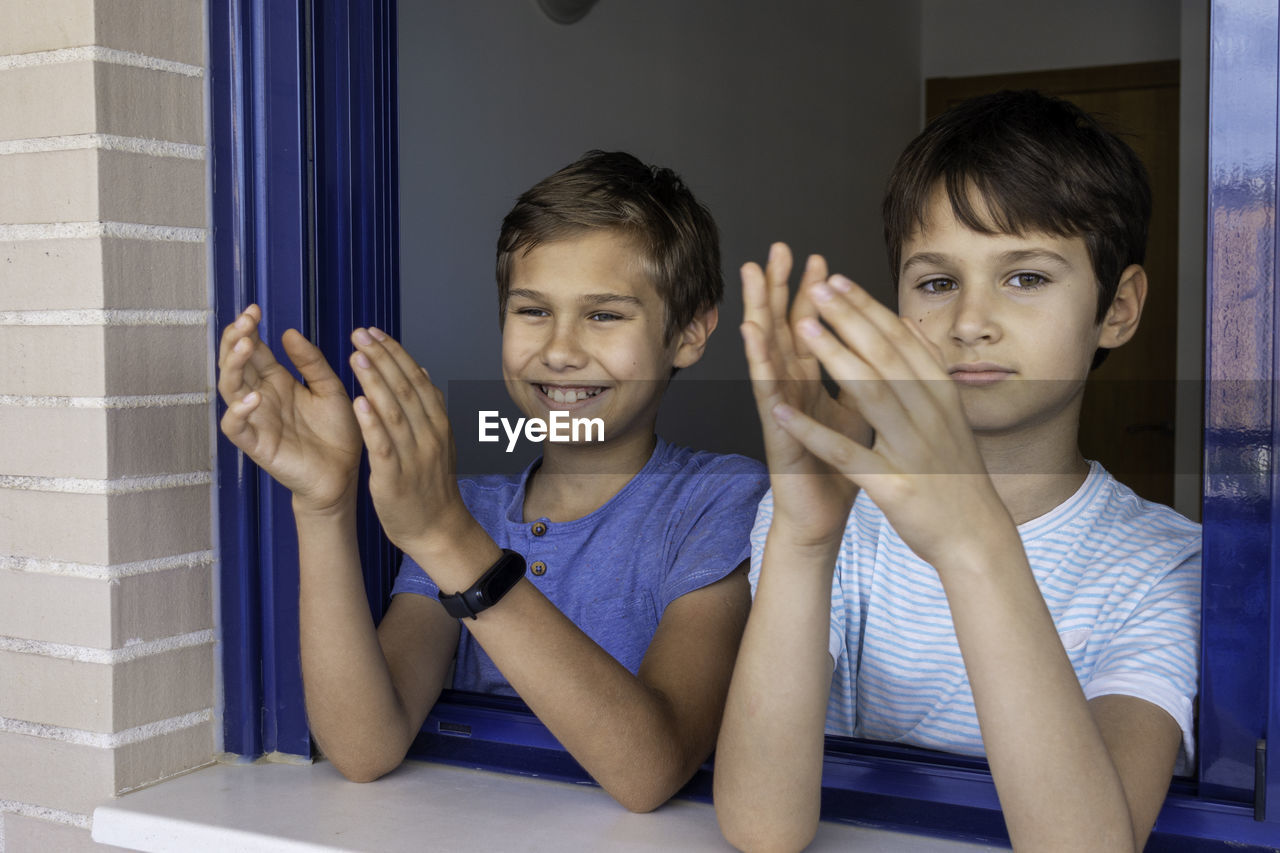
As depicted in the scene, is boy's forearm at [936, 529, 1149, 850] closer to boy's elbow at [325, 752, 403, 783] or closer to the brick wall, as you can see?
boy's elbow at [325, 752, 403, 783]

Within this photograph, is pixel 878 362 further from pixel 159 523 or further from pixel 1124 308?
pixel 159 523

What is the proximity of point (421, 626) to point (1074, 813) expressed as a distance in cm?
69

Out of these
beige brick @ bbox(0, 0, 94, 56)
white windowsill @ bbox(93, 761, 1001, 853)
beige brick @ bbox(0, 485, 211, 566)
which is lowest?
white windowsill @ bbox(93, 761, 1001, 853)

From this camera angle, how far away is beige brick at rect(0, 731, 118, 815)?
3.43 ft

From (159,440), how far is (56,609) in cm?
17

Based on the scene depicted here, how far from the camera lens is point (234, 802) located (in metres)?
1.03

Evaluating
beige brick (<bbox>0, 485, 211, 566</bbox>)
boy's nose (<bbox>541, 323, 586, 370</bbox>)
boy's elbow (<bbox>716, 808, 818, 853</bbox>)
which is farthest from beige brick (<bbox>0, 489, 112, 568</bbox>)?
boy's elbow (<bbox>716, 808, 818, 853</bbox>)

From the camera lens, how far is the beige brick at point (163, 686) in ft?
3.43

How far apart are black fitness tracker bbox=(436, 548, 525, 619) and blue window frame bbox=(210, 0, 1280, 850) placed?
221 millimetres

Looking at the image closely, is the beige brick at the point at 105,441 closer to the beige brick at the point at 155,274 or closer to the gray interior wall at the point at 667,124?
the beige brick at the point at 155,274

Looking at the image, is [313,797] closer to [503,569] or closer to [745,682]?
[503,569]

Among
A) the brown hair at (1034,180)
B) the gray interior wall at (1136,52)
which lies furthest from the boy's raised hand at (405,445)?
the gray interior wall at (1136,52)

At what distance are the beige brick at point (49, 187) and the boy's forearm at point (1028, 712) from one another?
30.5 inches

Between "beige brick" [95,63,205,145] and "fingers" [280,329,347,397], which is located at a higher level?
"beige brick" [95,63,205,145]
